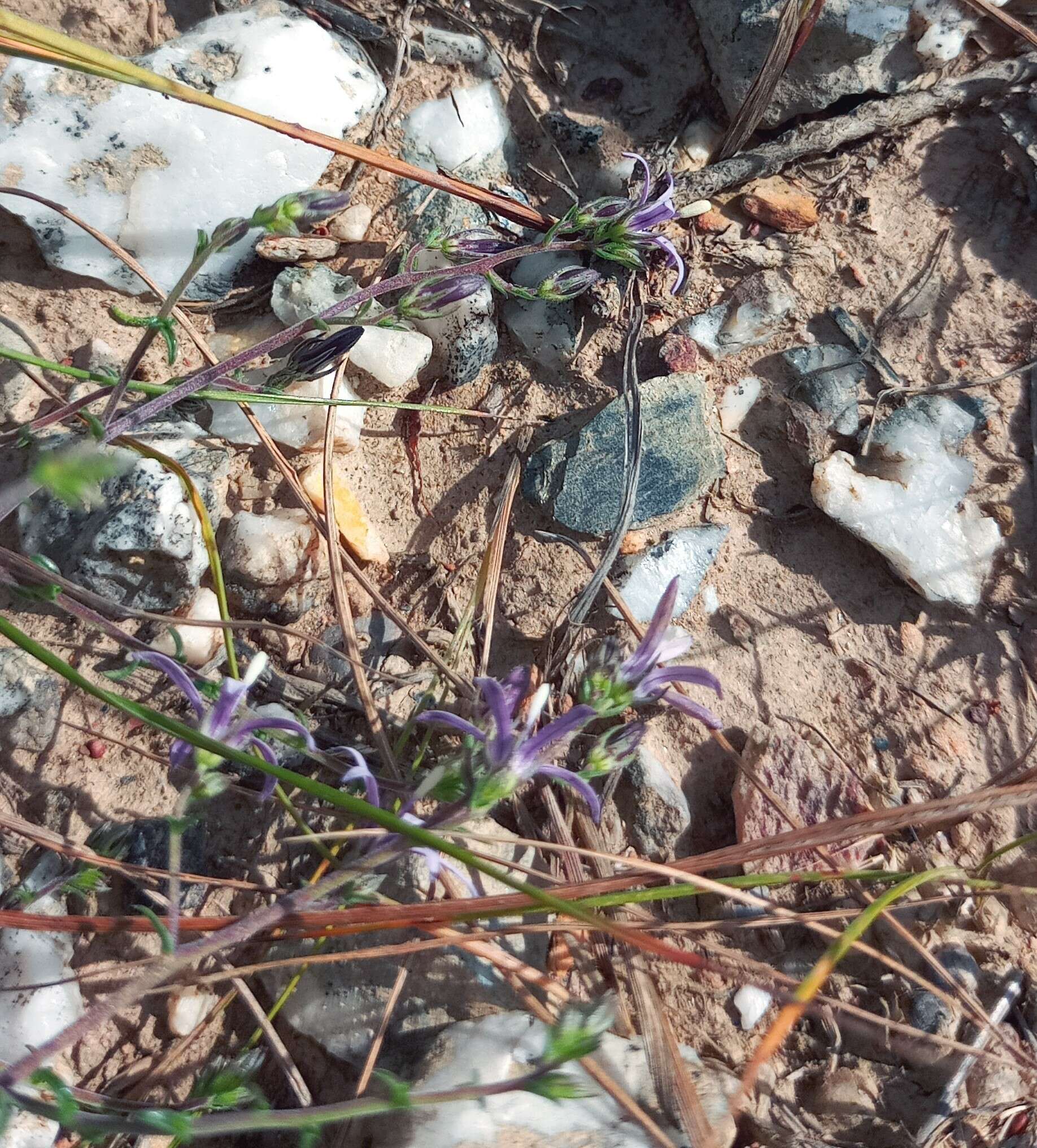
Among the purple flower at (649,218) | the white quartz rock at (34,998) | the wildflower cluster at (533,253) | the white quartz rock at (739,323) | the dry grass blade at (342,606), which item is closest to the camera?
the white quartz rock at (34,998)

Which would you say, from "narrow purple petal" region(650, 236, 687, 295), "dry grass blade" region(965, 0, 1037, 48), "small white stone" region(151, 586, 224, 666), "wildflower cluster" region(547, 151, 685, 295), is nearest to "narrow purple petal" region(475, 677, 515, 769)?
"small white stone" region(151, 586, 224, 666)

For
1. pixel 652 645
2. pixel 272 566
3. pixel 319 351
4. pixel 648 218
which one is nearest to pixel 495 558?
pixel 272 566

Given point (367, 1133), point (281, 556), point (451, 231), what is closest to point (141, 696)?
point (281, 556)

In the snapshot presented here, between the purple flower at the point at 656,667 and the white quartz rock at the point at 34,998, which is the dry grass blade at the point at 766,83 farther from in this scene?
the white quartz rock at the point at 34,998

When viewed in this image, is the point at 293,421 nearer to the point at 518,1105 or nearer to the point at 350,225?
the point at 350,225

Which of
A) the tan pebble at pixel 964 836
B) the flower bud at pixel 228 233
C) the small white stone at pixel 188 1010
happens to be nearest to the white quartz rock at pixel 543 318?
the flower bud at pixel 228 233

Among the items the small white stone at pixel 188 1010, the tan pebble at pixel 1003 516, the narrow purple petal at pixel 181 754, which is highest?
the tan pebble at pixel 1003 516

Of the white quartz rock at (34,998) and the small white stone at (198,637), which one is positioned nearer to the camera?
the white quartz rock at (34,998)

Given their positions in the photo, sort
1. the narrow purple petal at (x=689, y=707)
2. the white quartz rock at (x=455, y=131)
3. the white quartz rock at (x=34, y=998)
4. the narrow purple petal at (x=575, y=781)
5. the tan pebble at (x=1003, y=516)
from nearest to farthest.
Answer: the narrow purple petal at (x=575, y=781), the narrow purple petal at (x=689, y=707), the white quartz rock at (x=34, y=998), the tan pebble at (x=1003, y=516), the white quartz rock at (x=455, y=131)
